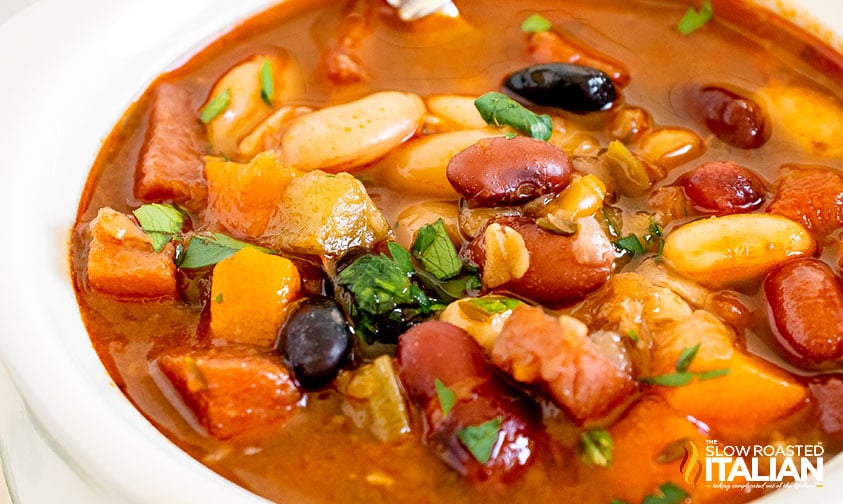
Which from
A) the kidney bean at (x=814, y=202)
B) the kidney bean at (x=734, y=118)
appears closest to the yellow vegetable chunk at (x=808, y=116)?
the kidney bean at (x=734, y=118)

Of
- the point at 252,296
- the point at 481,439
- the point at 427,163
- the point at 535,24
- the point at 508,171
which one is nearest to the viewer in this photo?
the point at 481,439

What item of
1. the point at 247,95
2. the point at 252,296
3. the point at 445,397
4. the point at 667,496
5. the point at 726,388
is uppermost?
the point at 247,95

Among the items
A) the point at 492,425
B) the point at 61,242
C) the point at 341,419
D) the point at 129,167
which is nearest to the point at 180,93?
the point at 129,167

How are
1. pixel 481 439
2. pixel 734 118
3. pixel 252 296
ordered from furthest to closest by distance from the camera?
pixel 734 118
pixel 252 296
pixel 481 439

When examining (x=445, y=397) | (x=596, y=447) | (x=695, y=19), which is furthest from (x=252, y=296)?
(x=695, y=19)

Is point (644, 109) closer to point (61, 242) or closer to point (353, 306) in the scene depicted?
point (353, 306)

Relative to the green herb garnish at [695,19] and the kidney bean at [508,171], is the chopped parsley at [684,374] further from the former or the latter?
the green herb garnish at [695,19]

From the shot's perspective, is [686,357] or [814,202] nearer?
[686,357]

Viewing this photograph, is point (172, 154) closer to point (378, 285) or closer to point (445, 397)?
point (378, 285)
